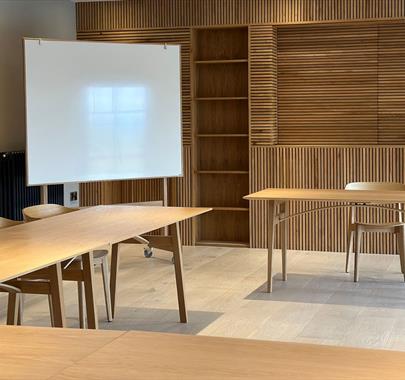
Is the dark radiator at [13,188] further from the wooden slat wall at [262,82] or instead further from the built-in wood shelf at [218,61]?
the wooden slat wall at [262,82]

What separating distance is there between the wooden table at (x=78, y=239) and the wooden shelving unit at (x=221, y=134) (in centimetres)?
345

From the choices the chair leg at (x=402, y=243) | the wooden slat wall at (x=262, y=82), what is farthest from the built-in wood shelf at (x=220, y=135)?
the chair leg at (x=402, y=243)

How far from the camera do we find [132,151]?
344 inches

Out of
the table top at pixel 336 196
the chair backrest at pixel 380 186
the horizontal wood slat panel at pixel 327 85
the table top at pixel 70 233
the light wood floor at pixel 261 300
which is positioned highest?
the horizontal wood slat panel at pixel 327 85

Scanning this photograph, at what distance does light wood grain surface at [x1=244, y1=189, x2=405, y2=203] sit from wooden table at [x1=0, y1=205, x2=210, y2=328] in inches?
45.4

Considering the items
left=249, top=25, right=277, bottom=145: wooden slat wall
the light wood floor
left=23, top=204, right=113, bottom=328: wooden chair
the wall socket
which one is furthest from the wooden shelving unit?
left=23, top=204, right=113, bottom=328: wooden chair

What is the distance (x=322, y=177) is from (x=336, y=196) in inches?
85.4

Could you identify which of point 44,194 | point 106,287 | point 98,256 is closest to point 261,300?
point 106,287

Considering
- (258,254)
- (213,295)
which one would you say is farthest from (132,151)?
(213,295)

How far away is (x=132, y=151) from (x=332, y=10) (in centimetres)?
258

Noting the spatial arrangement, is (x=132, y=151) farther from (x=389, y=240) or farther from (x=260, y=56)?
(x=389, y=240)

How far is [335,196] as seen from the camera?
23.0ft

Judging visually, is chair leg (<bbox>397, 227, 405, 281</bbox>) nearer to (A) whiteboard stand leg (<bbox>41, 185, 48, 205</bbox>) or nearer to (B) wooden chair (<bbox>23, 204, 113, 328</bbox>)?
(B) wooden chair (<bbox>23, 204, 113, 328</bbox>)

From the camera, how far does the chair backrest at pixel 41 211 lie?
5.99 meters
